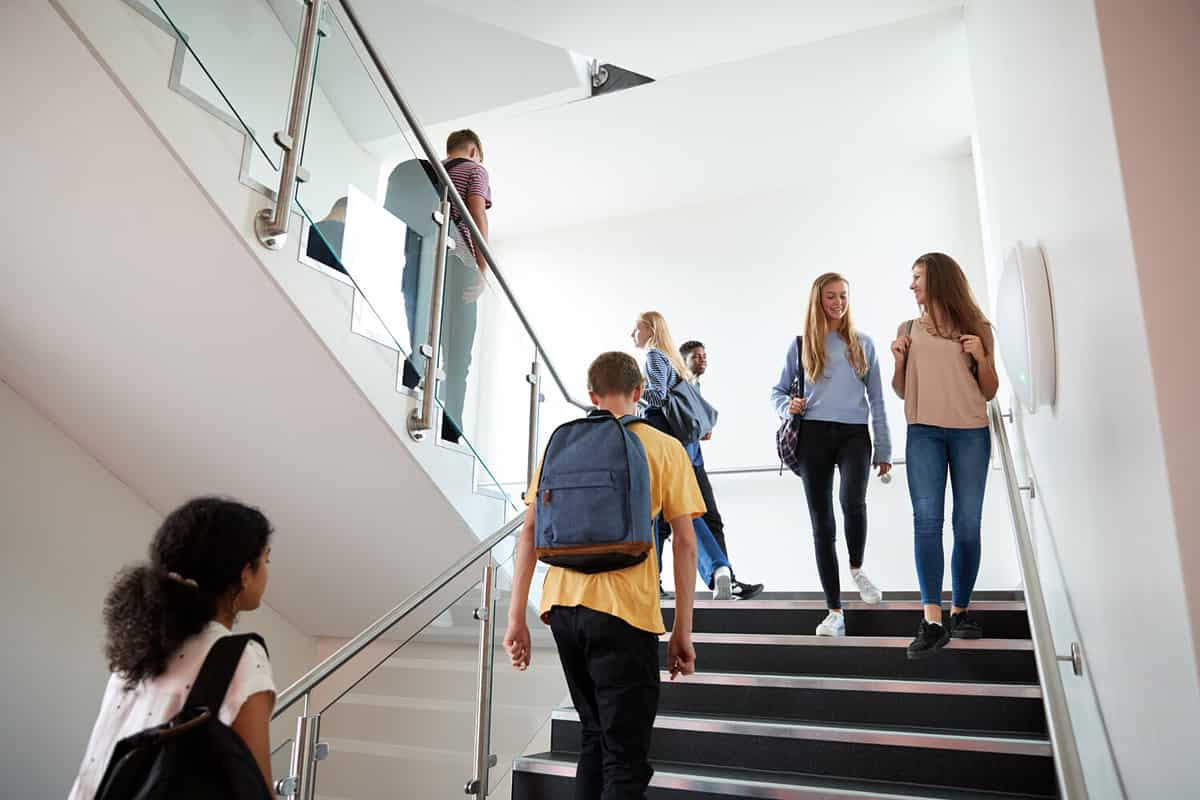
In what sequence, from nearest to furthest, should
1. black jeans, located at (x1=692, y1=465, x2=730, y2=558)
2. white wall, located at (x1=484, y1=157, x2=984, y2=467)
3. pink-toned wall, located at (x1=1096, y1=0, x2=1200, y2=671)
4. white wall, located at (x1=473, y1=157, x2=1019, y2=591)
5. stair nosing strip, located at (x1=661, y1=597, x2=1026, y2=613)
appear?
pink-toned wall, located at (x1=1096, y1=0, x2=1200, y2=671) < stair nosing strip, located at (x1=661, y1=597, x2=1026, y2=613) < black jeans, located at (x1=692, y1=465, x2=730, y2=558) < white wall, located at (x1=473, y1=157, x2=1019, y2=591) < white wall, located at (x1=484, y1=157, x2=984, y2=467)

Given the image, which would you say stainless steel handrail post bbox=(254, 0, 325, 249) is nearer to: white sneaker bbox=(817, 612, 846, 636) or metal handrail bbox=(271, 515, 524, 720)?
metal handrail bbox=(271, 515, 524, 720)

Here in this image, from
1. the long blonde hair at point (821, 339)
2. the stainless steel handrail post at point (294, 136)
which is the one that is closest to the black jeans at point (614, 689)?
the stainless steel handrail post at point (294, 136)

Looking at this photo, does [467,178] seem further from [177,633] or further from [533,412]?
[177,633]

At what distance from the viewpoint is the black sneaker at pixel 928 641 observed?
312 cm

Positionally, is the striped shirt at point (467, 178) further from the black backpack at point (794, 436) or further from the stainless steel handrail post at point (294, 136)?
the black backpack at point (794, 436)

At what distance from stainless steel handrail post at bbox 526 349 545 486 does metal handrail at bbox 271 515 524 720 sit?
1064 millimetres

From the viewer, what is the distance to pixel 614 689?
2.13m

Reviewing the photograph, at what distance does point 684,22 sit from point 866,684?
408 cm

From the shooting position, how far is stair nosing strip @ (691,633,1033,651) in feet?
10.2

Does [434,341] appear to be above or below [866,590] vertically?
above

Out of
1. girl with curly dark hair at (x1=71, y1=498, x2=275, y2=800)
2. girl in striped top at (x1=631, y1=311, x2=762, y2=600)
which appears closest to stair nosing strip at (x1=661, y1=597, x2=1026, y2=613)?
girl in striped top at (x1=631, y1=311, x2=762, y2=600)

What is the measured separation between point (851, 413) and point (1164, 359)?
206 centimetres

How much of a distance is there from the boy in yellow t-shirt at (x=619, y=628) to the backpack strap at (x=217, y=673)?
1.01 m

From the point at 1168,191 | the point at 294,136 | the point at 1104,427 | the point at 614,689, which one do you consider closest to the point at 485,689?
the point at 614,689
